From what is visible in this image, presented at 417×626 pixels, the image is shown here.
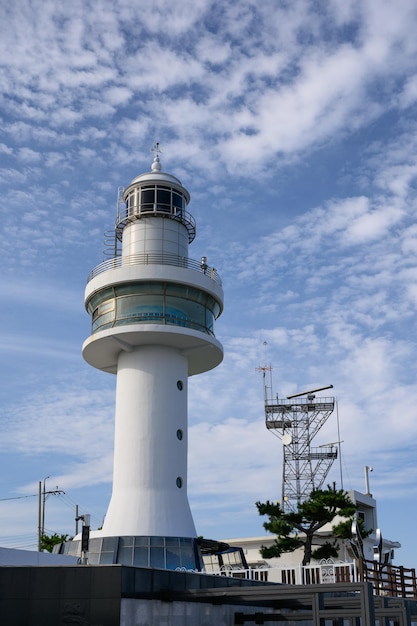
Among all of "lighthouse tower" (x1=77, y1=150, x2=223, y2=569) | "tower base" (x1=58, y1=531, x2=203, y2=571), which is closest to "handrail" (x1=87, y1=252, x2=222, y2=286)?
"lighthouse tower" (x1=77, y1=150, x2=223, y2=569)

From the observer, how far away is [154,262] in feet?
111

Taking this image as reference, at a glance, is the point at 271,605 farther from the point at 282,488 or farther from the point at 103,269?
the point at 282,488

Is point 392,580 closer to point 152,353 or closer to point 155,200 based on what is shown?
point 152,353

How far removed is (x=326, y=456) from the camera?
56344 millimetres

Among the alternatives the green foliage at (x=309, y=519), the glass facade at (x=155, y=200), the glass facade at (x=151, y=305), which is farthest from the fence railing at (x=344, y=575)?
→ the glass facade at (x=155, y=200)

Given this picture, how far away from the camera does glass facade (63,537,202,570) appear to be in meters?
29.7

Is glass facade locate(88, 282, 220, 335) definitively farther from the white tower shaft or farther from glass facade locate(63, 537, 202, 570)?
glass facade locate(63, 537, 202, 570)

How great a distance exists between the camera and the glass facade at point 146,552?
97.5ft

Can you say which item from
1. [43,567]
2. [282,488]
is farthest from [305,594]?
[282,488]

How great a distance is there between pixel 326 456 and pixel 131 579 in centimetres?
4015

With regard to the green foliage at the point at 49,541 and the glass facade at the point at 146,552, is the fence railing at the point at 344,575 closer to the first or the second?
the glass facade at the point at 146,552

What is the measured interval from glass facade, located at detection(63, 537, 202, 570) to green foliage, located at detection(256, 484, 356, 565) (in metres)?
10.3

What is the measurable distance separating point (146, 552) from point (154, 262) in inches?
473

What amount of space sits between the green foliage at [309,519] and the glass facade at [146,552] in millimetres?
10337
